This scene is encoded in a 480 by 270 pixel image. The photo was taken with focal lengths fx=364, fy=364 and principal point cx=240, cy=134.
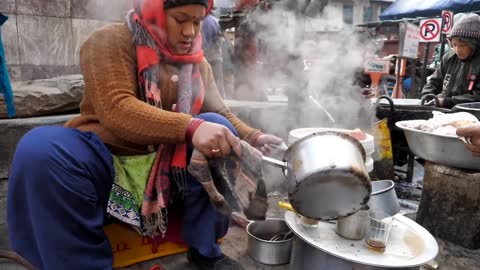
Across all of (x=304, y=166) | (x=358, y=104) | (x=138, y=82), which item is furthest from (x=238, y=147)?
(x=358, y=104)

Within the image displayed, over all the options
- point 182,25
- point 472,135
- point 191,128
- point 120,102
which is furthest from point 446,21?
point 120,102

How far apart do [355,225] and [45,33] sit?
379 cm

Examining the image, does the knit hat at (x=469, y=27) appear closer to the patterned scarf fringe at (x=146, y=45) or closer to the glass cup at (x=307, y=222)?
the glass cup at (x=307, y=222)

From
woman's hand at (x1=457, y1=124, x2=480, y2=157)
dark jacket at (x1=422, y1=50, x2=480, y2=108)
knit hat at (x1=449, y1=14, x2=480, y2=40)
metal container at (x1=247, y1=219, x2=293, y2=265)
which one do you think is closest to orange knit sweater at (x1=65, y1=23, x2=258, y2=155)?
metal container at (x1=247, y1=219, x2=293, y2=265)

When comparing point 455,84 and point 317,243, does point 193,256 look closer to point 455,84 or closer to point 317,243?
point 317,243

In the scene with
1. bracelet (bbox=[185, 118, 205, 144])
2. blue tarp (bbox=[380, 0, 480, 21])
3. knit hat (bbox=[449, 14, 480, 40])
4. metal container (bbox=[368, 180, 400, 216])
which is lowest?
metal container (bbox=[368, 180, 400, 216])

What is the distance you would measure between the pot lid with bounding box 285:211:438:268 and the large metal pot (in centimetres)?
34

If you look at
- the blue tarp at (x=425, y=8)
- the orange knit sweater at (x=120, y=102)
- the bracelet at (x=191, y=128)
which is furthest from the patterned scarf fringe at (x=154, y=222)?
the blue tarp at (x=425, y=8)

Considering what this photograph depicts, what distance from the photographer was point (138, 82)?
165cm

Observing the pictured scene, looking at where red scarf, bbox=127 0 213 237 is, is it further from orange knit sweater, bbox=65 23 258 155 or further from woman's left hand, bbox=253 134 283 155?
woman's left hand, bbox=253 134 283 155

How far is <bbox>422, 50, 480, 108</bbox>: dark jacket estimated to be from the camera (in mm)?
4359

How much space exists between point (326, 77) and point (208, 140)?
2.67m

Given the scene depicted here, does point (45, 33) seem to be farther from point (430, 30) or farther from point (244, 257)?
point (430, 30)

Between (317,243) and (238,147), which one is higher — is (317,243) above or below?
below
